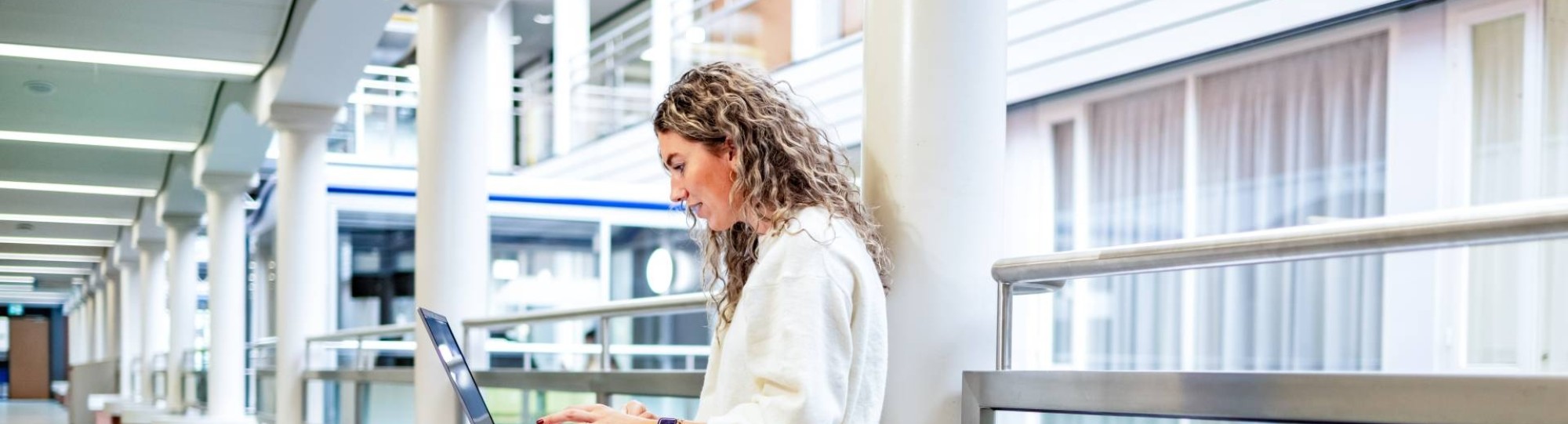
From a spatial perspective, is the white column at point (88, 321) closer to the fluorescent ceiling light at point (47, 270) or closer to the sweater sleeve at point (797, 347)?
the fluorescent ceiling light at point (47, 270)

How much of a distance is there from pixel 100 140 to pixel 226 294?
1.66 meters

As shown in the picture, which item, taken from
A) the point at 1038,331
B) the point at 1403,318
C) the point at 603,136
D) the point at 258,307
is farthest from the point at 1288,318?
the point at 258,307

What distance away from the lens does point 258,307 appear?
15.4 m

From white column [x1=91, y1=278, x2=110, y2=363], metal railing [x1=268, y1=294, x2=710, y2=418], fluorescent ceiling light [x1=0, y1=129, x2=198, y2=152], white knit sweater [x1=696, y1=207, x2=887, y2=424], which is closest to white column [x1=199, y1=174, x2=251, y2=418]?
fluorescent ceiling light [x1=0, y1=129, x2=198, y2=152]

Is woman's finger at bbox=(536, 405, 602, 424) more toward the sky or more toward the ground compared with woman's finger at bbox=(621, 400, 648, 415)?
more toward the sky

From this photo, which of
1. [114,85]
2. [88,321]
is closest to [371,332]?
[114,85]

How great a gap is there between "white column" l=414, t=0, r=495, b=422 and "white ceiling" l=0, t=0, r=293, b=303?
230 centimetres

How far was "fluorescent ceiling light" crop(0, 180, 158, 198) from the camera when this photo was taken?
14555 millimetres

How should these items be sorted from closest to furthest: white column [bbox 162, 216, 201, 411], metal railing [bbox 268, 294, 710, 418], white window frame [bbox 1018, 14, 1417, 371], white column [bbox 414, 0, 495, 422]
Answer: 1. metal railing [bbox 268, 294, 710, 418]
2. white column [bbox 414, 0, 495, 422]
3. white window frame [bbox 1018, 14, 1417, 371]
4. white column [bbox 162, 216, 201, 411]

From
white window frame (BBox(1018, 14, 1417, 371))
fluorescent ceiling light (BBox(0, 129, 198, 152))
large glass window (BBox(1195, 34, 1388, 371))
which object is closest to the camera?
large glass window (BBox(1195, 34, 1388, 371))

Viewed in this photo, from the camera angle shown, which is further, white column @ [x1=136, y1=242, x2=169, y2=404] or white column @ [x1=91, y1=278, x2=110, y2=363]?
white column @ [x1=91, y1=278, x2=110, y2=363]

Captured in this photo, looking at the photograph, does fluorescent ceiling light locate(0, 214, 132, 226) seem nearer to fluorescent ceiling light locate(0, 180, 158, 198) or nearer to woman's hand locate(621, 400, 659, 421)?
fluorescent ceiling light locate(0, 180, 158, 198)

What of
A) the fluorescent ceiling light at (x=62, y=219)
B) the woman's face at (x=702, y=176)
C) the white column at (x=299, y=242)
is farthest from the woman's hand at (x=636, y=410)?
the fluorescent ceiling light at (x=62, y=219)

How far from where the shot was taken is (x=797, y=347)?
5.29 ft
